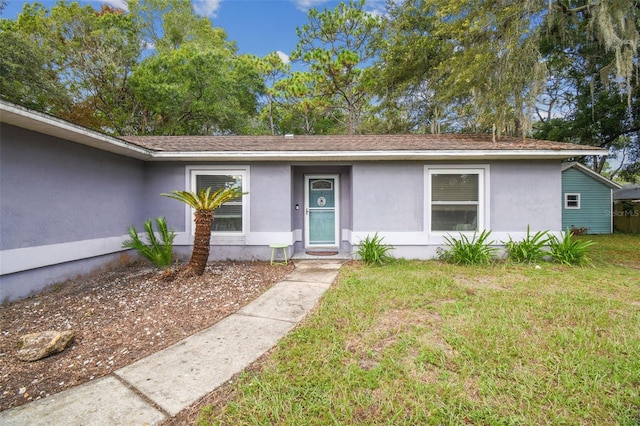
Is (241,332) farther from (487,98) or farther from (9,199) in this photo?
(487,98)

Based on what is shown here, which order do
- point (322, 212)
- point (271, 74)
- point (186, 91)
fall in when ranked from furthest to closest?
point (271, 74) → point (186, 91) → point (322, 212)

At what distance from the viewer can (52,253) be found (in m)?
4.23

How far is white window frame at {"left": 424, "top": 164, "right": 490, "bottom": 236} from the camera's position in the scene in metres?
Answer: 6.16

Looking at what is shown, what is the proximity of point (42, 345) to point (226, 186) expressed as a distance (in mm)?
4348

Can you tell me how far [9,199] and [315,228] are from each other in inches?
215

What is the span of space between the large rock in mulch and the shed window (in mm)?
17574

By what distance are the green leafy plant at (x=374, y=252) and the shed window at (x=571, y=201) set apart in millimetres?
12319

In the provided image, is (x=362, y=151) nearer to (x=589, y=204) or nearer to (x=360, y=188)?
(x=360, y=188)

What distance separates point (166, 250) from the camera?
17.3 ft

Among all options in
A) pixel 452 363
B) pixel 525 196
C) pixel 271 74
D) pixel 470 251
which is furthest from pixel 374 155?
pixel 271 74

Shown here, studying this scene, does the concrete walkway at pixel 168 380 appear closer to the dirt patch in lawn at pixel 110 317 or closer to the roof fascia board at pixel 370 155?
the dirt patch in lawn at pixel 110 317

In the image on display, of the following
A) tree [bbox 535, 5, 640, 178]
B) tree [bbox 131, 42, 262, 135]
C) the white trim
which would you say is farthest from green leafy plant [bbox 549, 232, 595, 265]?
tree [bbox 131, 42, 262, 135]

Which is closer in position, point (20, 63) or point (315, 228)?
point (315, 228)

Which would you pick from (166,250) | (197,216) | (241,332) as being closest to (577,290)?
(241,332)
